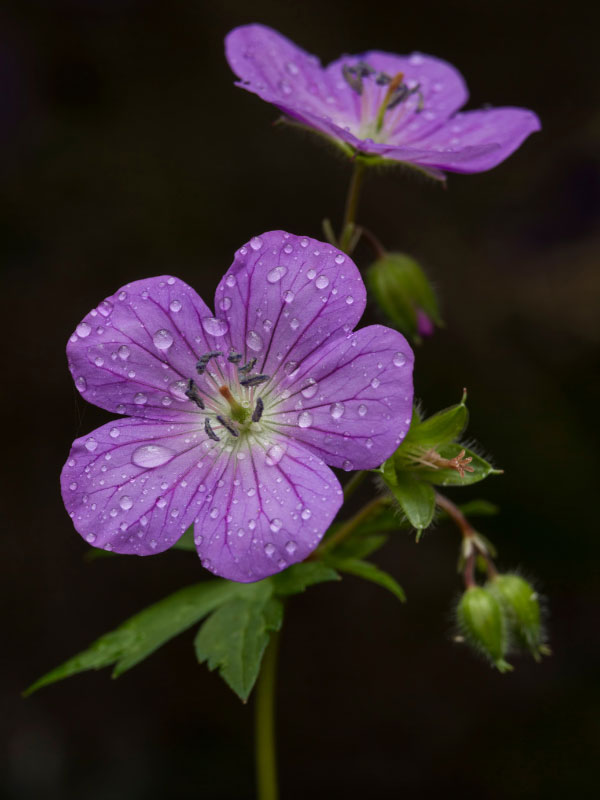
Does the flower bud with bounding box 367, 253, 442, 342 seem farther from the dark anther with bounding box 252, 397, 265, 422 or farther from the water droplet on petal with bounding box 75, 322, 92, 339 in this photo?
the water droplet on petal with bounding box 75, 322, 92, 339

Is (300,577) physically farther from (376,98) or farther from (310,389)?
(376,98)

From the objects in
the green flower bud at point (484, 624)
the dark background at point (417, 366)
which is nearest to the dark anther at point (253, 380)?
the green flower bud at point (484, 624)

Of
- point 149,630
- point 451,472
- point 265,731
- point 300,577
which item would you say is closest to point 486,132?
point 451,472

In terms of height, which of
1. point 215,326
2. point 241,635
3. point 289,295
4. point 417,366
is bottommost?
point 417,366

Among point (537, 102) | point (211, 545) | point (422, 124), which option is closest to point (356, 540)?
point (211, 545)

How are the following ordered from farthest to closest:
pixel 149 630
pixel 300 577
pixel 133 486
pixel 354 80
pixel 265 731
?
1. pixel 354 80
2. pixel 265 731
3. pixel 149 630
4. pixel 300 577
5. pixel 133 486

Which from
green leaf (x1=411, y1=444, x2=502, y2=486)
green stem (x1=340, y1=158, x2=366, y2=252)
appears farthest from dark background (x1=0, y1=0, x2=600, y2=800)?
green leaf (x1=411, y1=444, x2=502, y2=486)
